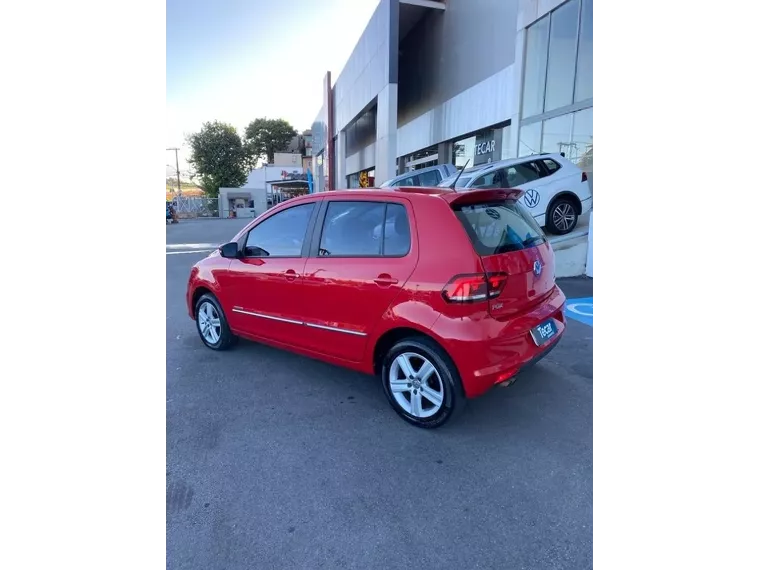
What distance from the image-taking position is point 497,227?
9.31 ft

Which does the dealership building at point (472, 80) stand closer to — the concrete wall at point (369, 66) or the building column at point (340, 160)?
the concrete wall at point (369, 66)

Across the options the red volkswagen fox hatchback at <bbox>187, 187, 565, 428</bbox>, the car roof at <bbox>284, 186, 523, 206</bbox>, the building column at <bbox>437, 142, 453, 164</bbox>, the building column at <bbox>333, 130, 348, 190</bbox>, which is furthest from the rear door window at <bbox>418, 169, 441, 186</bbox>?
the building column at <bbox>333, 130, 348, 190</bbox>

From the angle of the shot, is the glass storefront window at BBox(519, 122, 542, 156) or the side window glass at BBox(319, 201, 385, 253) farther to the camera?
the glass storefront window at BBox(519, 122, 542, 156)

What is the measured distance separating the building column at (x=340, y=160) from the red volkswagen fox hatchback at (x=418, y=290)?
27.5 meters

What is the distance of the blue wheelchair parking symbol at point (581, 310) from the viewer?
5.35 m

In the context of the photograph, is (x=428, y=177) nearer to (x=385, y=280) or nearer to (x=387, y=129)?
(x=387, y=129)

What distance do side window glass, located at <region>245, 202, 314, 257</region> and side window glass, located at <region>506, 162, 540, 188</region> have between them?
5362 millimetres

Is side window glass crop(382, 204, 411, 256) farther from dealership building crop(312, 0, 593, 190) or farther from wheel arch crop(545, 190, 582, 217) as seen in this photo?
wheel arch crop(545, 190, 582, 217)

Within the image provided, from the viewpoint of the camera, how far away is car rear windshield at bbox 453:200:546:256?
8.73 ft

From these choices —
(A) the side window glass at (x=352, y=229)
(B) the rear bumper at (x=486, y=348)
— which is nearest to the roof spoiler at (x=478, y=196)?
(A) the side window glass at (x=352, y=229)

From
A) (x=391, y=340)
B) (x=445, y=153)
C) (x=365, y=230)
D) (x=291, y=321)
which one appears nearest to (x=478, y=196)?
(x=365, y=230)
